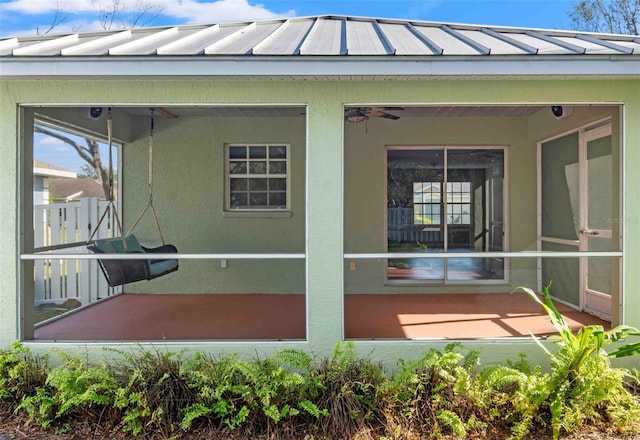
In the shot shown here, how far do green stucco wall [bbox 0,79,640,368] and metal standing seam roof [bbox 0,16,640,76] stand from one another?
0.88 feet

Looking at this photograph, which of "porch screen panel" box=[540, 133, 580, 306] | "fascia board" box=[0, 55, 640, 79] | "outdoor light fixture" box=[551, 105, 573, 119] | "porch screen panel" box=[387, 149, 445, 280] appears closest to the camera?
"fascia board" box=[0, 55, 640, 79]

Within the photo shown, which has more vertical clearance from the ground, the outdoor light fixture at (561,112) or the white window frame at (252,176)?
the outdoor light fixture at (561,112)

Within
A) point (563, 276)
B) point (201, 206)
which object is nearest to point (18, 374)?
point (201, 206)

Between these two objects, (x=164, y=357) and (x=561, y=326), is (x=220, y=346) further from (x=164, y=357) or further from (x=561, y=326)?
(x=561, y=326)

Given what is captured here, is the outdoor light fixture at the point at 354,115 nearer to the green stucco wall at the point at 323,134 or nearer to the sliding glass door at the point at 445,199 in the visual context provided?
the green stucco wall at the point at 323,134

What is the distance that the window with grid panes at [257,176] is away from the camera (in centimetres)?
641

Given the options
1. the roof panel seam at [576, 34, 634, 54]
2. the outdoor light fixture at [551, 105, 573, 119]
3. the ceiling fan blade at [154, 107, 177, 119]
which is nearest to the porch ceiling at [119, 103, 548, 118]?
the ceiling fan blade at [154, 107, 177, 119]

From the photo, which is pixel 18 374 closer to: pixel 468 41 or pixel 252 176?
pixel 252 176

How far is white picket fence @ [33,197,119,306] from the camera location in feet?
18.8

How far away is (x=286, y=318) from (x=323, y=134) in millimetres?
2356

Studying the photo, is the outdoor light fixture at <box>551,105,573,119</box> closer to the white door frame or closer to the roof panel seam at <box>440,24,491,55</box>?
the white door frame

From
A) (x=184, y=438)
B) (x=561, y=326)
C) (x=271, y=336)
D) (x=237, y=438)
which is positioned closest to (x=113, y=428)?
(x=184, y=438)

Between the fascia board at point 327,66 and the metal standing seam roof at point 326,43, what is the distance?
2 cm

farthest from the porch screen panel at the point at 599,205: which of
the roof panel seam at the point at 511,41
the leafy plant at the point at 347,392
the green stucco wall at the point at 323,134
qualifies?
the leafy plant at the point at 347,392
